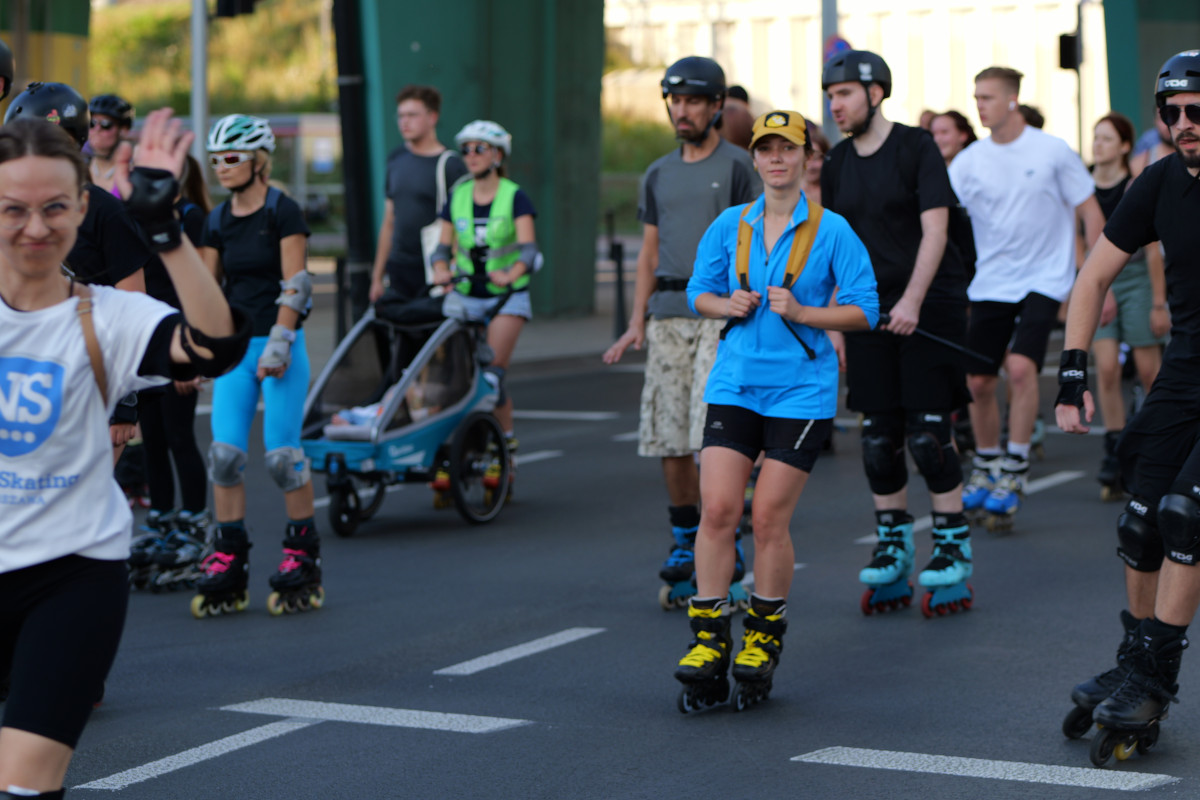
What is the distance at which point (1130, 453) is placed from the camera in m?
5.05

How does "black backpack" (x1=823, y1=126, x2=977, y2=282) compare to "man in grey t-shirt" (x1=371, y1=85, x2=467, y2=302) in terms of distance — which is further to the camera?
"man in grey t-shirt" (x1=371, y1=85, x2=467, y2=302)

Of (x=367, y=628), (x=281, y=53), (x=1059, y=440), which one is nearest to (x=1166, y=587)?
(x=367, y=628)

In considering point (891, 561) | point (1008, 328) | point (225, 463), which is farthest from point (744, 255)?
point (1008, 328)

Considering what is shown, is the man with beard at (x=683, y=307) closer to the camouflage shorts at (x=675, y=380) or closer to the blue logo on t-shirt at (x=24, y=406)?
the camouflage shorts at (x=675, y=380)

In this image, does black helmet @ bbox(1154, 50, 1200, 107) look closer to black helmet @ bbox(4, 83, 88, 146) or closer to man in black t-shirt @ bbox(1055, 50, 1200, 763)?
man in black t-shirt @ bbox(1055, 50, 1200, 763)

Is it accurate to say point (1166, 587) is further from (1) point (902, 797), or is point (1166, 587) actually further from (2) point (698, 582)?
(2) point (698, 582)

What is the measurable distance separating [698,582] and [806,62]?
5168 centimetres

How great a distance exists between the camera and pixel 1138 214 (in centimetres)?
507

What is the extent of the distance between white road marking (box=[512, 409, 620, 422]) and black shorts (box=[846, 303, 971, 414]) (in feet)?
21.1

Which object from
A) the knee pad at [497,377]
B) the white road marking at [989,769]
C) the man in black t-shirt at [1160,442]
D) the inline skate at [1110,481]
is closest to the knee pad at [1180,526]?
the man in black t-shirt at [1160,442]

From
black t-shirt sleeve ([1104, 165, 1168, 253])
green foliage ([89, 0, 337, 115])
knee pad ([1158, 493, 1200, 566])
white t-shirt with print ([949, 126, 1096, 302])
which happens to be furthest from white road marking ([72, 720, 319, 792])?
green foliage ([89, 0, 337, 115])

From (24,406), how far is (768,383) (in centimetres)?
291

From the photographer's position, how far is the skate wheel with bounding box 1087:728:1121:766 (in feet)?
16.2

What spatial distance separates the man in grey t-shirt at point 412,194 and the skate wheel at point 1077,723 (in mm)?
6487
